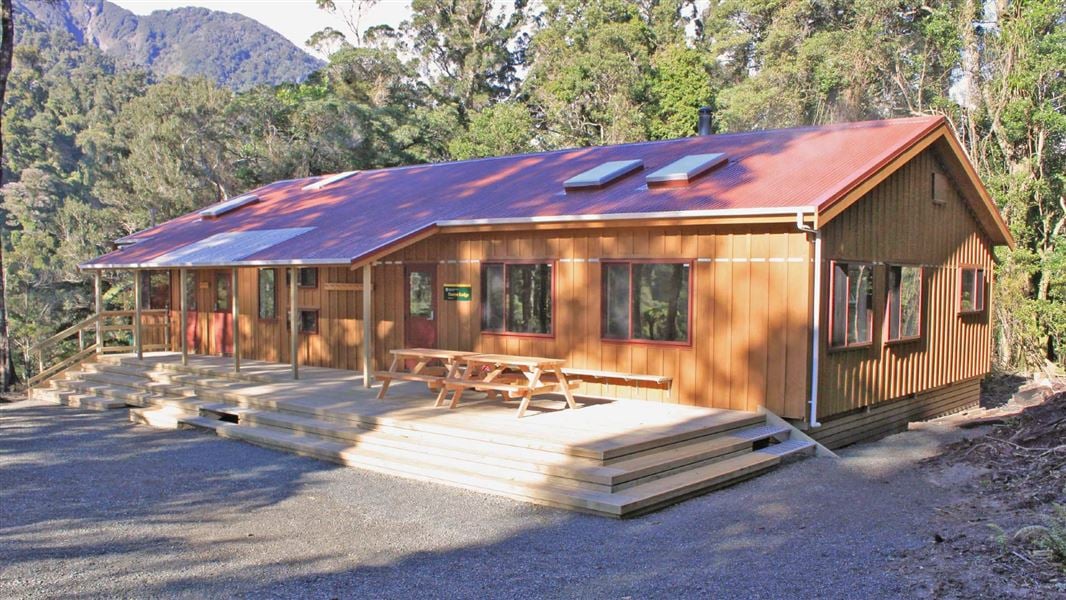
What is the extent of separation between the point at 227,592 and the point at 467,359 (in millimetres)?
5058

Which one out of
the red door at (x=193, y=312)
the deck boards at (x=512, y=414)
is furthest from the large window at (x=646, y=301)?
the red door at (x=193, y=312)

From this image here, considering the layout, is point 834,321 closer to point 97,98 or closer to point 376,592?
point 376,592

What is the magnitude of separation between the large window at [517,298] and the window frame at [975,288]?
6890mm

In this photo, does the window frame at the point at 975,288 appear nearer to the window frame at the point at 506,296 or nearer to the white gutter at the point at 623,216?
the white gutter at the point at 623,216

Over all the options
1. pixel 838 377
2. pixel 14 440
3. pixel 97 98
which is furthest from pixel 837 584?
pixel 97 98

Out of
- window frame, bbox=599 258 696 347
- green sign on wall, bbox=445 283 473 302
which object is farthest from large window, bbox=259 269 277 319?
window frame, bbox=599 258 696 347

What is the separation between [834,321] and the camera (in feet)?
32.4

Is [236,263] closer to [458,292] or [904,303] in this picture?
[458,292]

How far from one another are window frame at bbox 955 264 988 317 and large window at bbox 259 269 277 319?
1166 centimetres

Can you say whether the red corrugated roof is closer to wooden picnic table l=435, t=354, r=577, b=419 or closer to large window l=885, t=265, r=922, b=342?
large window l=885, t=265, r=922, b=342

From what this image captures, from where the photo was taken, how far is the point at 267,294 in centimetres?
1531

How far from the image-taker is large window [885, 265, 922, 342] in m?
11.2

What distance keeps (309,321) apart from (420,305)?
277 cm

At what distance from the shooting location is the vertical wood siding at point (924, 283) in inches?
398
